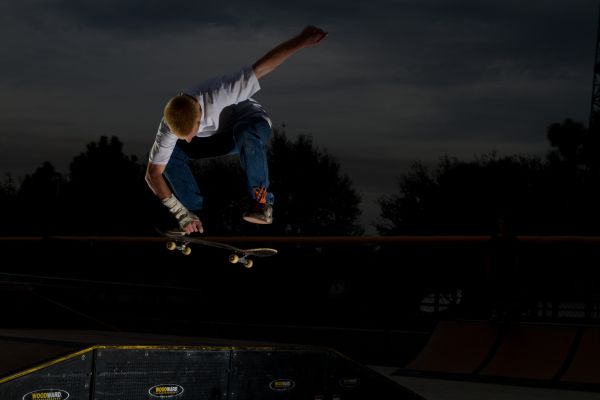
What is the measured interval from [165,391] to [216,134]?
→ 7.49 ft

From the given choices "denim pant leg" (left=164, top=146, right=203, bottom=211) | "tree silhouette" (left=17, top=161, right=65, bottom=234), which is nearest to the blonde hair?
"denim pant leg" (left=164, top=146, right=203, bottom=211)

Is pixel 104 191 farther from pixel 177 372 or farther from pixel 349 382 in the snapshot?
pixel 177 372

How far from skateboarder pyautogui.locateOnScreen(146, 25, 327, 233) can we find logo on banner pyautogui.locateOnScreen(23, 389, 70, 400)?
1488mm

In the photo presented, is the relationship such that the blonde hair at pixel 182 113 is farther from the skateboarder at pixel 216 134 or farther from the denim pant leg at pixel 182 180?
the denim pant leg at pixel 182 180

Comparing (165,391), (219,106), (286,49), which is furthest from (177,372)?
(286,49)

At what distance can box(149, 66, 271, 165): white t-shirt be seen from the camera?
17.2 ft

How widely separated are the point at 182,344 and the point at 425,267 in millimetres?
9628

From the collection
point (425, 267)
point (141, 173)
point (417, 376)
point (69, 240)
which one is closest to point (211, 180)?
point (141, 173)

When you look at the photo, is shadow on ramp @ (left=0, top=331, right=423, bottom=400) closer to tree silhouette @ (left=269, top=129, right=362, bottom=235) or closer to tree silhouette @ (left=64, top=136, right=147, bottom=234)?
tree silhouette @ (left=269, top=129, right=362, bottom=235)

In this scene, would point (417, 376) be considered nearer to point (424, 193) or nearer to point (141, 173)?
point (141, 173)

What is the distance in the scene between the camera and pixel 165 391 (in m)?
6.76

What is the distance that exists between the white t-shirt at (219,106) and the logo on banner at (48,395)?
1852mm

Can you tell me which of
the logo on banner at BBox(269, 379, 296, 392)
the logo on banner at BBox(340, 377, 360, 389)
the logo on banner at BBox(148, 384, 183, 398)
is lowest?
the logo on banner at BBox(340, 377, 360, 389)

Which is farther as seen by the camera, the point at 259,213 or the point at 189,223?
the point at 189,223
